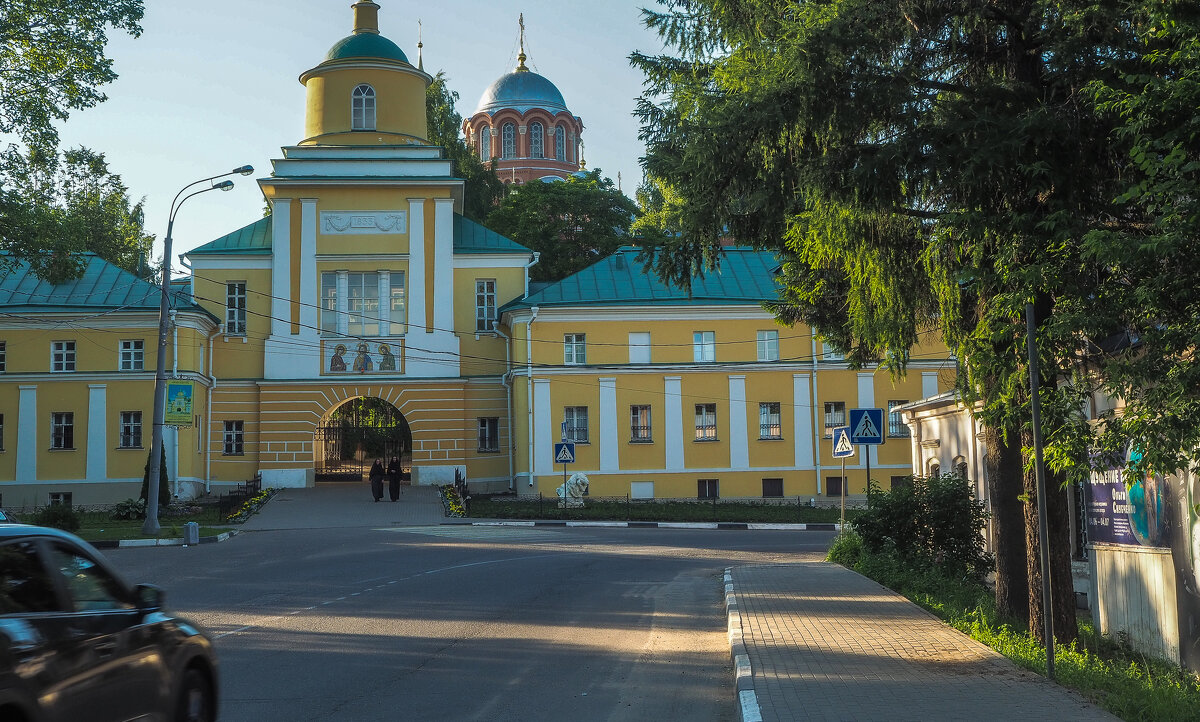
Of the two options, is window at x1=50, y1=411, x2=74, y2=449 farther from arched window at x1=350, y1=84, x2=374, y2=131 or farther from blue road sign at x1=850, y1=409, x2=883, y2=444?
blue road sign at x1=850, y1=409, x2=883, y2=444

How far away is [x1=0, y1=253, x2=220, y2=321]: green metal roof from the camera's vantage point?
40250mm

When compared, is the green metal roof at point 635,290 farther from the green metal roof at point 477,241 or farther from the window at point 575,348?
the green metal roof at point 477,241

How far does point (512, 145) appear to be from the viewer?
257ft

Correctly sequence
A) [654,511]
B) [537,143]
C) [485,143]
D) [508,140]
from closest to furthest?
[654,511] < [508,140] < [537,143] < [485,143]

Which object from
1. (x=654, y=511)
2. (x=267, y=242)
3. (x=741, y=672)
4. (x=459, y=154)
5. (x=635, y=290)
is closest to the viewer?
(x=741, y=672)

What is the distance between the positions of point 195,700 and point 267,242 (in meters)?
40.5

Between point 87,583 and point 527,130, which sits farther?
point 527,130

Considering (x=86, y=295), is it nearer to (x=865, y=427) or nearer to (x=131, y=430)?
(x=131, y=430)

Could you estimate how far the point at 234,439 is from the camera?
142ft

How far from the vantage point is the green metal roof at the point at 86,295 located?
40250mm

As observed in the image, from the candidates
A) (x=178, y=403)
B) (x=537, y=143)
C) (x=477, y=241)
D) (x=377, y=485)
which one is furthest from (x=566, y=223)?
(x=178, y=403)

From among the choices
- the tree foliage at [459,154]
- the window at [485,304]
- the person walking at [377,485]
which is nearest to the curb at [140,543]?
the person walking at [377,485]

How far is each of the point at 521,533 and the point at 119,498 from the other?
18530 millimetres

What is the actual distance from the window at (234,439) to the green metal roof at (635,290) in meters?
11.1
